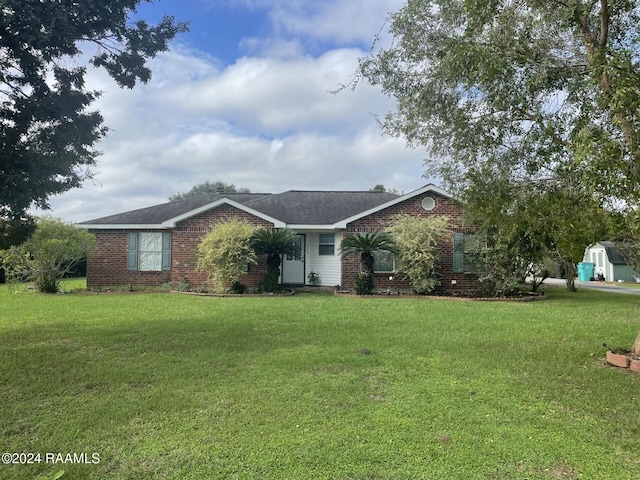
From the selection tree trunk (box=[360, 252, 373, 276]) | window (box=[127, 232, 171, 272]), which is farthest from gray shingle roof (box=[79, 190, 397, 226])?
tree trunk (box=[360, 252, 373, 276])

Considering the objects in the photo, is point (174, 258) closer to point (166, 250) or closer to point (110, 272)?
point (166, 250)

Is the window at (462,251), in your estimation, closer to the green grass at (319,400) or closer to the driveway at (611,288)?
the green grass at (319,400)

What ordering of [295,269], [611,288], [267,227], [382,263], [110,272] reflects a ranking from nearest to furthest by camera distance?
1. [382,263]
2. [267,227]
3. [110,272]
4. [295,269]
5. [611,288]

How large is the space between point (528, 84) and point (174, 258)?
44.3ft

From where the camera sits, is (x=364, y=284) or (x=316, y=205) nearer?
(x=364, y=284)

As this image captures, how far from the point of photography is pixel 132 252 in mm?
16750

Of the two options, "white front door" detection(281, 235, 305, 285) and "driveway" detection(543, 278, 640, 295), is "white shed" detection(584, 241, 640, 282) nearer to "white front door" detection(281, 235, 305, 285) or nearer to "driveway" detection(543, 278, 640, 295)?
"driveway" detection(543, 278, 640, 295)

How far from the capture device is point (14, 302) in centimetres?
1189

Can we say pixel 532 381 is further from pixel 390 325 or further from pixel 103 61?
pixel 103 61

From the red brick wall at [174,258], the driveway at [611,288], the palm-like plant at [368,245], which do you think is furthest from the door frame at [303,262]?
the driveway at [611,288]

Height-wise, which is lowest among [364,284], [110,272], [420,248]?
[364,284]

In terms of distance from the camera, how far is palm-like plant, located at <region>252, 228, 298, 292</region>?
14.3 meters

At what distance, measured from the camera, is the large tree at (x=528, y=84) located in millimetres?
4668

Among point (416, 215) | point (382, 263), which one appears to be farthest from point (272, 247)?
point (416, 215)
